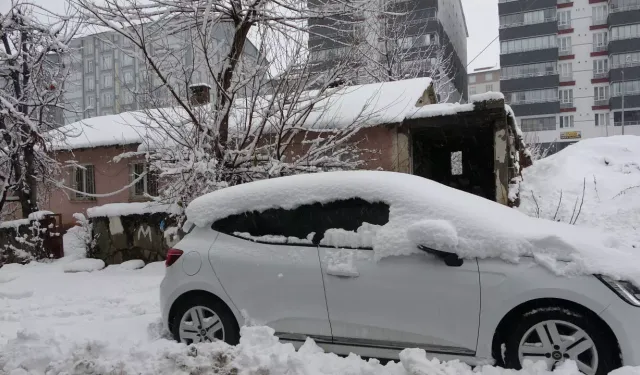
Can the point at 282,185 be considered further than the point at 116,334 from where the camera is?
No

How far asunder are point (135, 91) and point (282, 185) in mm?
5730

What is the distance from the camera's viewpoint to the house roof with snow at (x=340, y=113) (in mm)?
8672

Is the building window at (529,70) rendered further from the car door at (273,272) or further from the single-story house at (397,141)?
the car door at (273,272)

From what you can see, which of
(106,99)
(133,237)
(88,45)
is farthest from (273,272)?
(106,99)

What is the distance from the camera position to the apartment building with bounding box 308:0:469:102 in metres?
9.12

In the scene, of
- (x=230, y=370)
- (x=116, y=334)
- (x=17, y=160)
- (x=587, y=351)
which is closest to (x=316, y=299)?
(x=230, y=370)

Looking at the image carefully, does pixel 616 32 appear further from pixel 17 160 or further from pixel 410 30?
pixel 17 160

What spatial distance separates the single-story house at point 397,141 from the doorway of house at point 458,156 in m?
0.03

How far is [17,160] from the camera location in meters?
11.4

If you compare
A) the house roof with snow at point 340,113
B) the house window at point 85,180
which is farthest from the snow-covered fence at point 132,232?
the house window at point 85,180

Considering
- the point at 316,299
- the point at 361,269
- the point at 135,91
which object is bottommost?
the point at 316,299

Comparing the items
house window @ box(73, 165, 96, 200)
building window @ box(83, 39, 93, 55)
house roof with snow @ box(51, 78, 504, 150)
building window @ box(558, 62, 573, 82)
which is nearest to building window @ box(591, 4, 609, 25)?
building window @ box(558, 62, 573, 82)

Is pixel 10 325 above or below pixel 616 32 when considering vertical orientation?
below

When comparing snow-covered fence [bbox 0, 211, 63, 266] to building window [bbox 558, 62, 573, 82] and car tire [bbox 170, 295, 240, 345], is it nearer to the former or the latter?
car tire [bbox 170, 295, 240, 345]
